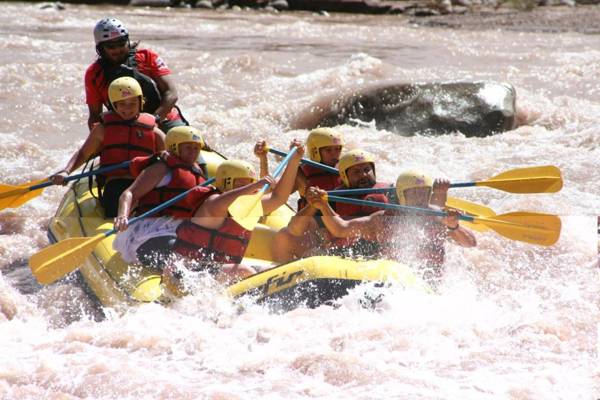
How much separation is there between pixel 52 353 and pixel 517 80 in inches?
328

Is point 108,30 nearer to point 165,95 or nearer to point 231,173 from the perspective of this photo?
point 165,95

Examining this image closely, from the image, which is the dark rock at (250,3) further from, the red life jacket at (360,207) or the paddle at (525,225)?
the paddle at (525,225)

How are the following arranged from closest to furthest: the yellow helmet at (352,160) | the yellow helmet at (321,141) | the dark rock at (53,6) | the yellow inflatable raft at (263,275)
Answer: the yellow inflatable raft at (263,275) < the yellow helmet at (352,160) < the yellow helmet at (321,141) < the dark rock at (53,6)

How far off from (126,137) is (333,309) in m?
1.80

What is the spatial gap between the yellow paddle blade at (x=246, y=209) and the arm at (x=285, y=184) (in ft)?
1.49

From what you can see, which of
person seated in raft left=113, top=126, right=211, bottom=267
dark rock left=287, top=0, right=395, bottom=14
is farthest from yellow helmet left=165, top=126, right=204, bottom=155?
dark rock left=287, top=0, right=395, bottom=14

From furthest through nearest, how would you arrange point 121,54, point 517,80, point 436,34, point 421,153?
point 436,34 < point 517,80 < point 421,153 < point 121,54

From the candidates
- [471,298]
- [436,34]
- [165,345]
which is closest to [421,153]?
[471,298]

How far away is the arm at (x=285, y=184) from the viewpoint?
5.73m

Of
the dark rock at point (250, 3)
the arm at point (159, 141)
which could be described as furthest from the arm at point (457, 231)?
the dark rock at point (250, 3)

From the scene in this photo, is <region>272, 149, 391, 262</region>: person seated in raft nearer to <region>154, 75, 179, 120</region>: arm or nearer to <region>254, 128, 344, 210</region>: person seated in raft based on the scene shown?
<region>254, 128, 344, 210</region>: person seated in raft

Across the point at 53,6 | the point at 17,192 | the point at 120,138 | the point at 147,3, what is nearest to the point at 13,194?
the point at 17,192

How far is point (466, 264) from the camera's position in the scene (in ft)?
19.1

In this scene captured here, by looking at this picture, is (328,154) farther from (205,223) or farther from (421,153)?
(421,153)
